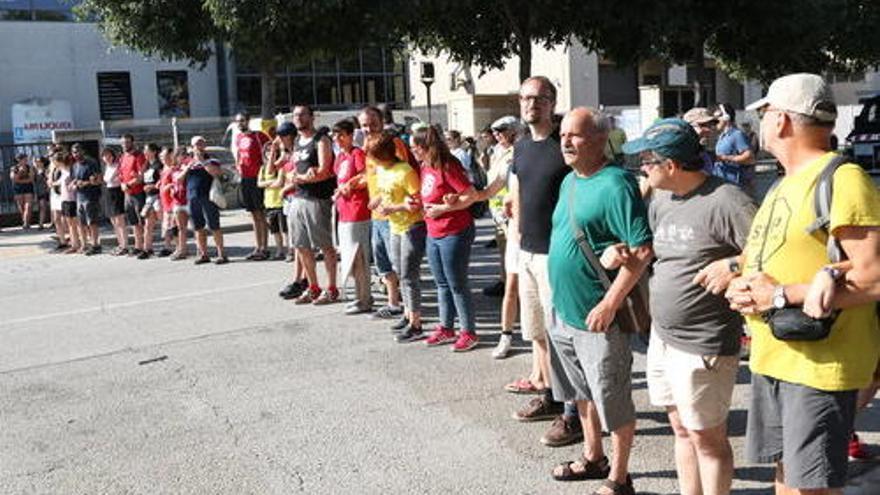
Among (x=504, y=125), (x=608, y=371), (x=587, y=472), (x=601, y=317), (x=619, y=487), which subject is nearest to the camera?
(x=601, y=317)

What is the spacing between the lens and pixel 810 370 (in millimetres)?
2725

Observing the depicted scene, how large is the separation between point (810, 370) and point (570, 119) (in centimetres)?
157

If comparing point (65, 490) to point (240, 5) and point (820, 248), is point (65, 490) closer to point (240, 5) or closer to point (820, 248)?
point (820, 248)

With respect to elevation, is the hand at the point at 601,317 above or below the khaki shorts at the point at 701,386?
above

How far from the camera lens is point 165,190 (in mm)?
12602

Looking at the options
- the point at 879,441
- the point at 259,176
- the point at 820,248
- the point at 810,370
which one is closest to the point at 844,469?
the point at 810,370

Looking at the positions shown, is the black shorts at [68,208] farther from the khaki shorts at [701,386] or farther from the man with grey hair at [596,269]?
the khaki shorts at [701,386]

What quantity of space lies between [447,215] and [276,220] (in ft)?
17.6

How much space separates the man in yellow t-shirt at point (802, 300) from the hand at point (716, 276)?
0.21m

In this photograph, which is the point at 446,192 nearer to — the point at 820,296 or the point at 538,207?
the point at 538,207

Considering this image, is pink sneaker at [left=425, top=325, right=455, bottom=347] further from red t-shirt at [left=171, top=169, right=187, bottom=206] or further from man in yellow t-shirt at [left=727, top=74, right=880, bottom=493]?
red t-shirt at [left=171, top=169, right=187, bottom=206]

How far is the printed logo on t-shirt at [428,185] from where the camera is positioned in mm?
6524

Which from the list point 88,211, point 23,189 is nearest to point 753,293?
point 88,211

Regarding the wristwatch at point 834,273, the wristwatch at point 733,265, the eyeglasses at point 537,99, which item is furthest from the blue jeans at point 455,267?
the wristwatch at point 834,273
